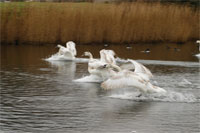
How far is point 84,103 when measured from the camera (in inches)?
598

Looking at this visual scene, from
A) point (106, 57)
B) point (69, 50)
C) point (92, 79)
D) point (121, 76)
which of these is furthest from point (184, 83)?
point (69, 50)

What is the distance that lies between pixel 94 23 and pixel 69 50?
7.16 metres

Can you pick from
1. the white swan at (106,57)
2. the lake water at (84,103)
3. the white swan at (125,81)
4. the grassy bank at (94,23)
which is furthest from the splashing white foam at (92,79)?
the grassy bank at (94,23)

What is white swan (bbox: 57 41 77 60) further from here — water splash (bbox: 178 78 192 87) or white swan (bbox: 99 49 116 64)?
water splash (bbox: 178 78 192 87)

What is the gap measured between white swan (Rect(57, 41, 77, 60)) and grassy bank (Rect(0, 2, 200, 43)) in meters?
5.70

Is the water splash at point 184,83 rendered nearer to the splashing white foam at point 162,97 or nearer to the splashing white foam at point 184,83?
the splashing white foam at point 184,83

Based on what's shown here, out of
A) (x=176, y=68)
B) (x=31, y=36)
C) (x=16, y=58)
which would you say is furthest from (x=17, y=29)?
(x=176, y=68)

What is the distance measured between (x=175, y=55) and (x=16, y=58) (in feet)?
24.0

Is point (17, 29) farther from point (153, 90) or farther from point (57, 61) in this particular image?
point (153, 90)

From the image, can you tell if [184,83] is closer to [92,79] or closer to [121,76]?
[92,79]

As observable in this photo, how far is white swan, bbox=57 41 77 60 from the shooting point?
24703 mm

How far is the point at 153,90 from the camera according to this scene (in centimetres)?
1520

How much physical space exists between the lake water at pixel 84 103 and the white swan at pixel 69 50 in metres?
0.89

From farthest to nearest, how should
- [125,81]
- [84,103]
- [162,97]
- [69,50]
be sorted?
[69,50] < [162,97] < [84,103] < [125,81]
